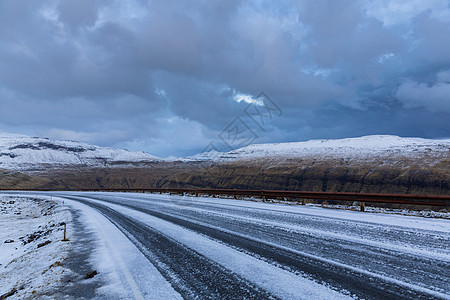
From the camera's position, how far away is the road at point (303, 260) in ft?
12.3

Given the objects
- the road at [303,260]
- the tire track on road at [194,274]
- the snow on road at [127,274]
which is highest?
the road at [303,260]

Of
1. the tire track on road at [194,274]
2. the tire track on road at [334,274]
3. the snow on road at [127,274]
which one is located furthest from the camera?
the snow on road at [127,274]

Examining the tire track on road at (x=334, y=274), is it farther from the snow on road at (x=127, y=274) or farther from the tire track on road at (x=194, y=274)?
the snow on road at (x=127, y=274)

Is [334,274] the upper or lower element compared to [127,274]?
upper

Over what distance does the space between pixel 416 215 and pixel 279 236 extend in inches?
323

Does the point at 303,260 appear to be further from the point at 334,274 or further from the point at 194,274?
the point at 194,274

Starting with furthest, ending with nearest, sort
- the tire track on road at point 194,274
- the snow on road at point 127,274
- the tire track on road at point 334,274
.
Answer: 1. the snow on road at point 127,274
2. the tire track on road at point 194,274
3. the tire track on road at point 334,274

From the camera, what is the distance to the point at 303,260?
503cm

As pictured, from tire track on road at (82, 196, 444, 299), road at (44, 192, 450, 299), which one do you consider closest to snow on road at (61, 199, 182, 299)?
road at (44, 192, 450, 299)

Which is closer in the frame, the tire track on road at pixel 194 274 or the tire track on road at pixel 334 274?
the tire track on road at pixel 334 274

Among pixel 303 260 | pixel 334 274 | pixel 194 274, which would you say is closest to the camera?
pixel 334 274

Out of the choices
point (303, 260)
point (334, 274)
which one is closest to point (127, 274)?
point (303, 260)

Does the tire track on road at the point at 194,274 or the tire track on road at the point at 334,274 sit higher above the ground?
the tire track on road at the point at 334,274

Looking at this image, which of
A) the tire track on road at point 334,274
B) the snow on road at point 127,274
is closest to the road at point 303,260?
the tire track on road at point 334,274
